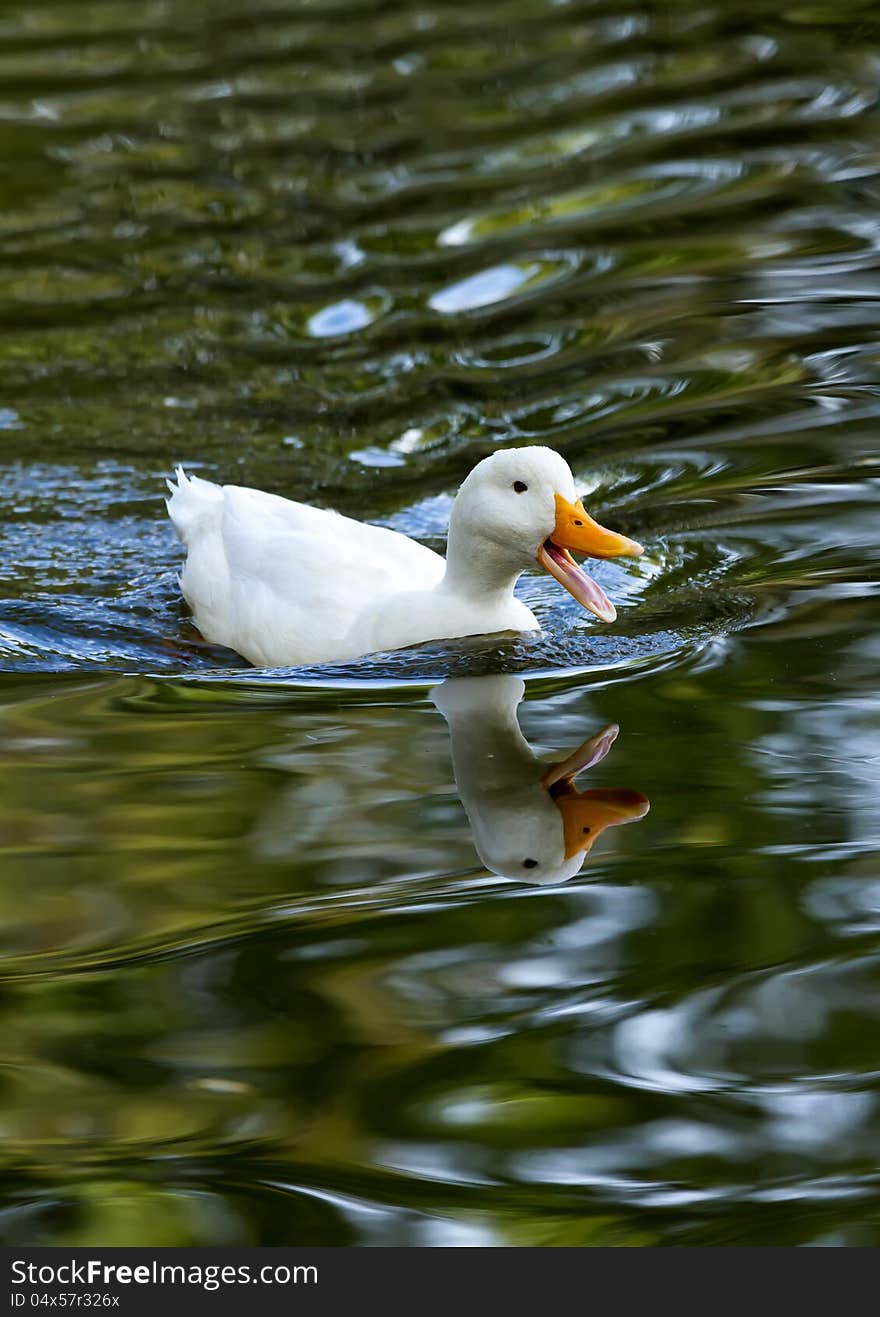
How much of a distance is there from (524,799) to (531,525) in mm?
1553

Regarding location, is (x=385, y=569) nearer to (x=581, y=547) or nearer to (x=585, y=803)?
(x=581, y=547)

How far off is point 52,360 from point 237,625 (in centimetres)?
417

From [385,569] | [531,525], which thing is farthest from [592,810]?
[385,569]

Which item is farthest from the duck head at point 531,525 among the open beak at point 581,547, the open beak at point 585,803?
the open beak at point 585,803

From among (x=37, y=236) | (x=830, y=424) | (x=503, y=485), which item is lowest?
(x=503, y=485)

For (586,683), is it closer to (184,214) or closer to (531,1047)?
(531,1047)

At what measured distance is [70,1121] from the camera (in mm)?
3793

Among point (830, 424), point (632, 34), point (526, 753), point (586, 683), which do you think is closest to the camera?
point (526, 753)

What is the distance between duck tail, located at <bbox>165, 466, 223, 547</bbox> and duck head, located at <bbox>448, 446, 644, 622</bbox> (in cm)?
156

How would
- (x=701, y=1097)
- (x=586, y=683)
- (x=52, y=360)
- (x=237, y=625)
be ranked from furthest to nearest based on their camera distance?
(x=52, y=360), (x=237, y=625), (x=586, y=683), (x=701, y=1097)

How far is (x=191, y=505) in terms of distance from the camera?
809 cm

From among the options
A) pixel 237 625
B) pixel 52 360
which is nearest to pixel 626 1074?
pixel 237 625

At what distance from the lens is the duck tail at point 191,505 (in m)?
7.93

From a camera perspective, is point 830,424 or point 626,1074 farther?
point 830,424
